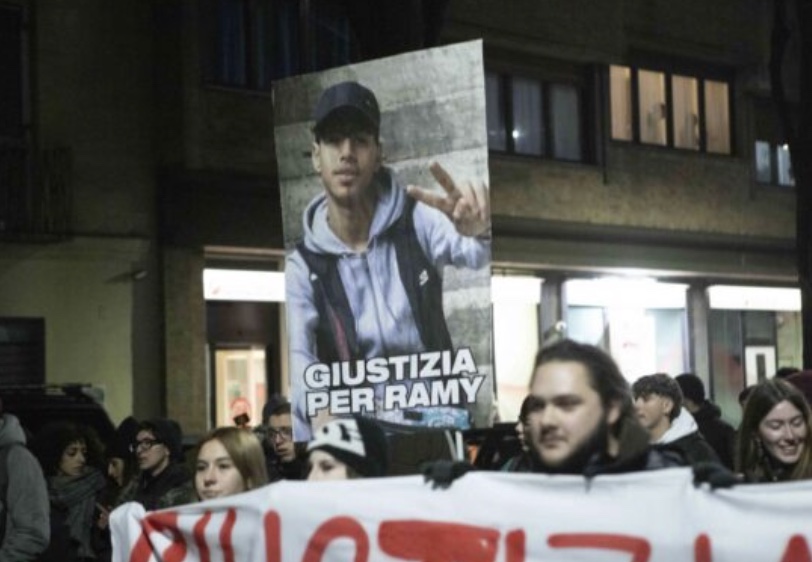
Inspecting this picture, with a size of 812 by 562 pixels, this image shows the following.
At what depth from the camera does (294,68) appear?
69.1ft

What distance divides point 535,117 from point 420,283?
670 inches

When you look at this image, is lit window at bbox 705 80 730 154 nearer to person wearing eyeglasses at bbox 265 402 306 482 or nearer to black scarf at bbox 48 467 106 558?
person wearing eyeglasses at bbox 265 402 306 482

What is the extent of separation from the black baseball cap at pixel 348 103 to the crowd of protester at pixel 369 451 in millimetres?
1585

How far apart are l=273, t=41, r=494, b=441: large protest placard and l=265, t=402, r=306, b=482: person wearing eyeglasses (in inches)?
55.2

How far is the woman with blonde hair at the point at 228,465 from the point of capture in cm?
652

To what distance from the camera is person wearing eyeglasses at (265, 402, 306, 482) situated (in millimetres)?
9922

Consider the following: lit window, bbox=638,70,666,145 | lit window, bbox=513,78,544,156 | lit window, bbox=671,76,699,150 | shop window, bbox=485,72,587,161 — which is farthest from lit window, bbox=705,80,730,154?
lit window, bbox=513,78,544,156

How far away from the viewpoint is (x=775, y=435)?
639 centimetres

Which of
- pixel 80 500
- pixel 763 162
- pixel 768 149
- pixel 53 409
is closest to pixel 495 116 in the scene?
pixel 763 162

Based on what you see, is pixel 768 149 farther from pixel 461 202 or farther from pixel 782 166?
pixel 461 202

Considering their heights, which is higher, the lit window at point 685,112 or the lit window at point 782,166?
the lit window at point 685,112

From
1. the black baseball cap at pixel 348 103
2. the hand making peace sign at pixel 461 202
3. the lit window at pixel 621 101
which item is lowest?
the hand making peace sign at pixel 461 202

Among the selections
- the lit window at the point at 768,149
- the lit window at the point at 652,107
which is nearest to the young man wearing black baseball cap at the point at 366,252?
the lit window at the point at 652,107

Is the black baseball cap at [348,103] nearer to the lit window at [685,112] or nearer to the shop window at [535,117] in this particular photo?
the shop window at [535,117]
